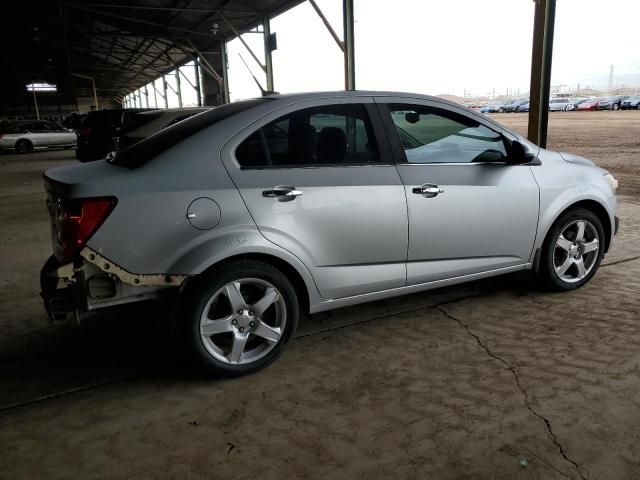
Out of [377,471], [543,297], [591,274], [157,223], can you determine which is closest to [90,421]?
[157,223]

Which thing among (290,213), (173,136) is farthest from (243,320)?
(173,136)

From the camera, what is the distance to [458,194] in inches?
132

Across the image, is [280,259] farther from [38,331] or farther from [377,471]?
[38,331]

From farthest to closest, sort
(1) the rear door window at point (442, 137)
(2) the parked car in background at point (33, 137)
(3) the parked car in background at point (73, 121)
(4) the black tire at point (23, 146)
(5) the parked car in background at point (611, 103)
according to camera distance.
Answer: (5) the parked car in background at point (611, 103)
(3) the parked car in background at point (73, 121)
(4) the black tire at point (23, 146)
(2) the parked car in background at point (33, 137)
(1) the rear door window at point (442, 137)

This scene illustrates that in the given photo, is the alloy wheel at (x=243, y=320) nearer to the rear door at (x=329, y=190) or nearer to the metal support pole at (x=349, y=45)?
the rear door at (x=329, y=190)

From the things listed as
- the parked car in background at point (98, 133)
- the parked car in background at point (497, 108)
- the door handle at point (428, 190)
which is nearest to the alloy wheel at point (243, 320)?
the door handle at point (428, 190)

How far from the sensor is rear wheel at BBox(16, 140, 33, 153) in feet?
71.0

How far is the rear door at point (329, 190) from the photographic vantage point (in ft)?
9.34

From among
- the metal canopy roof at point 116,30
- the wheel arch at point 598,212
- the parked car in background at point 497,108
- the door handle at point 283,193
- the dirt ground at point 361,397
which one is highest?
the metal canopy roof at point 116,30

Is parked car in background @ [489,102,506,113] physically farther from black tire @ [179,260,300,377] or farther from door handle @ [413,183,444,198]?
black tire @ [179,260,300,377]

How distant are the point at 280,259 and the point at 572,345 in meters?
1.90

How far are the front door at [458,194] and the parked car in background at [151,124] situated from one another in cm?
661

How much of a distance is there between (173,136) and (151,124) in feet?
23.1

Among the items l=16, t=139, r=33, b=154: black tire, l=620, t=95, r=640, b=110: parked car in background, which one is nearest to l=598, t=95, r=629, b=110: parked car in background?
l=620, t=95, r=640, b=110: parked car in background
